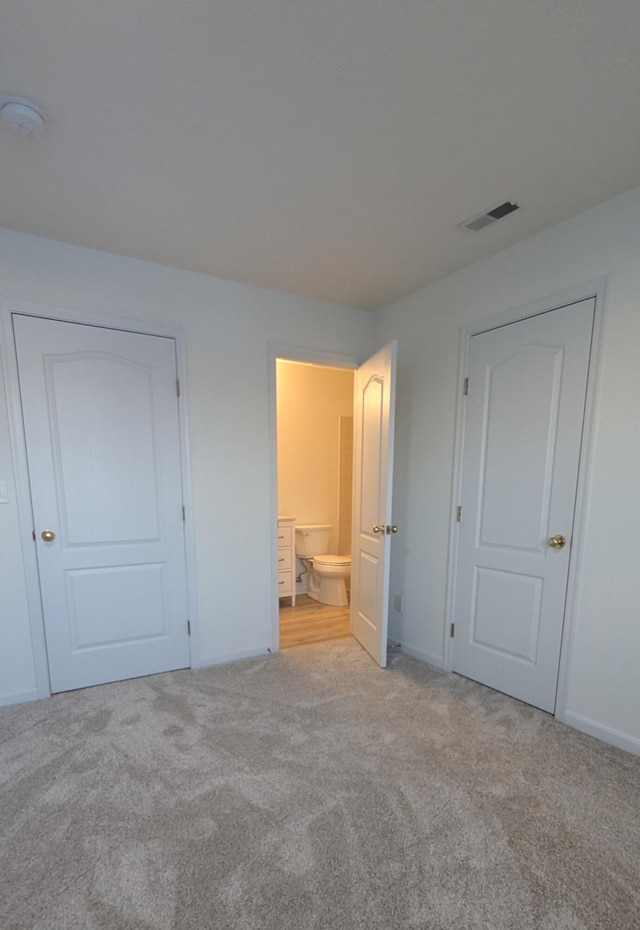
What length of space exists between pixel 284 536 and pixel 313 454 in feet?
3.34

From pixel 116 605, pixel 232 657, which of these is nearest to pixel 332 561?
pixel 232 657

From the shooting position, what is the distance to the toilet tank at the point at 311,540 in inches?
157

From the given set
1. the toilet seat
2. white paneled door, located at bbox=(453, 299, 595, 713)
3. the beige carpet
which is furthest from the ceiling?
the toilet seat

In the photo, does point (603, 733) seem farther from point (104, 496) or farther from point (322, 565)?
point (104, 496)

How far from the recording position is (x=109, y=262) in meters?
2.19

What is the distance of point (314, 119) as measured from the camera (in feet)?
4.23

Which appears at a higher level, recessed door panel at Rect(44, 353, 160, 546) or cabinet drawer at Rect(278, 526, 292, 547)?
recessed door panel at Rect(44, 353, 160, 546)

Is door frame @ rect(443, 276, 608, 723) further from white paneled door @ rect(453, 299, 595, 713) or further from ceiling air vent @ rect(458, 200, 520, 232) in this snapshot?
ceiling air vent @ rect(458, 200, 520, 232)

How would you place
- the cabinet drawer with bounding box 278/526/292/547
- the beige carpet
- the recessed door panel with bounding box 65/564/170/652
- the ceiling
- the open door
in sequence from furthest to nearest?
the cabinet drawer with bounding box 278/526/292/547
the open door
the recessed door panel with bounding box 65/564/170/652
the beige carpet
the ceiling

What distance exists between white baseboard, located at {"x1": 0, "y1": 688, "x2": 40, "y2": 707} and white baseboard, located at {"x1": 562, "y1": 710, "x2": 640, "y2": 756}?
2.88 meters

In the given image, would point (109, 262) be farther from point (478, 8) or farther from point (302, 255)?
point (478, 8)

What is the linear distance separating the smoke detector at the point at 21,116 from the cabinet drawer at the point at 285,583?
3.26 meters

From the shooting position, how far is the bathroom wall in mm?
4051

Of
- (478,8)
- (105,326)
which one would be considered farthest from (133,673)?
(478,8)
